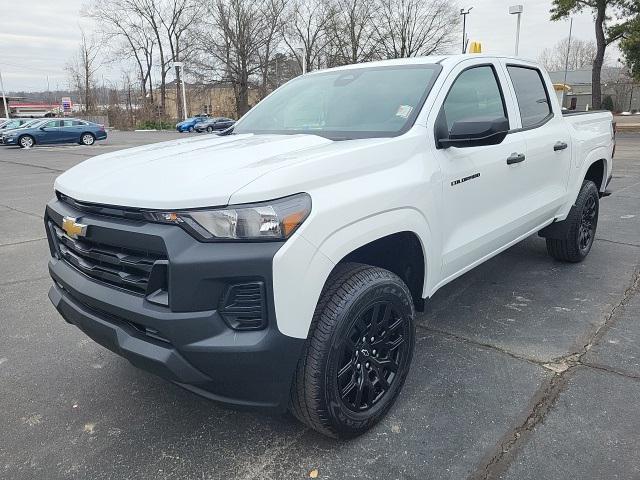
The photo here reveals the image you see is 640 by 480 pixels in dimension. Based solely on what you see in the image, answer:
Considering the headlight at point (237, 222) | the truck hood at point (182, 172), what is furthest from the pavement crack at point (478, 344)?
the headlight at point (237, 222)

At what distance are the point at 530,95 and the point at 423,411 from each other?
2.78 meters

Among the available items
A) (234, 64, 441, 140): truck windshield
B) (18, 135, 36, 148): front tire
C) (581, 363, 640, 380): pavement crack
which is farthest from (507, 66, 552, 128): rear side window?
(18, 135, 36, 148): front tire

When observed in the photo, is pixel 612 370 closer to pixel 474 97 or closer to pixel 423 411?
pixel 423 411

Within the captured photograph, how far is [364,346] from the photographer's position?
2490 mm

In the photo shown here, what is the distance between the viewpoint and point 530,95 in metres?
4.27

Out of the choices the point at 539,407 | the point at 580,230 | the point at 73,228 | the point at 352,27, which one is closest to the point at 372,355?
the point at 539,407

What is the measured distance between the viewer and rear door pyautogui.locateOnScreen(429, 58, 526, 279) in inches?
120

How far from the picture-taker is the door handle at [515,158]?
3.58 m

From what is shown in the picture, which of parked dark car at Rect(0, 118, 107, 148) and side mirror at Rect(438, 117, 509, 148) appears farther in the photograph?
parked dark car at Rect(0, 118, 107, 148)

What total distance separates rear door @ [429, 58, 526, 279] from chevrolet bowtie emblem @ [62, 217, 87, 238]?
1817 millimetres

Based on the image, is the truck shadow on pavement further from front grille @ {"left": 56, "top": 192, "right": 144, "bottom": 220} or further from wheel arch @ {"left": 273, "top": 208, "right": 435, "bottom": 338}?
front grille @ {"left": 56, "top": 192, "right": 144, "bottom": 220}

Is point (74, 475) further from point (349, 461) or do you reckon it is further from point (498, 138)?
point (498, 138)

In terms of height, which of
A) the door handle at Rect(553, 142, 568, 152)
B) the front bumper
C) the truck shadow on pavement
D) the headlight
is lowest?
the truck shadow on pavement

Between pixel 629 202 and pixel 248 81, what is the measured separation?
166 ft
